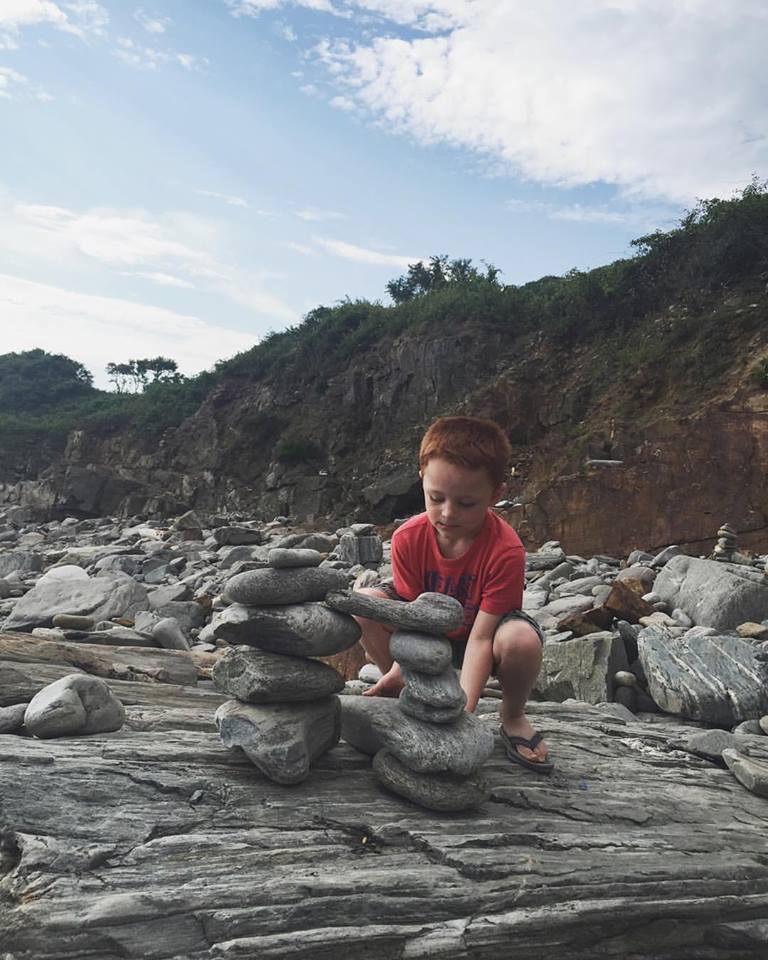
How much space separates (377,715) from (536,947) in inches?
43.7

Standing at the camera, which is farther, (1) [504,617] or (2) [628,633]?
(2) [628,633]

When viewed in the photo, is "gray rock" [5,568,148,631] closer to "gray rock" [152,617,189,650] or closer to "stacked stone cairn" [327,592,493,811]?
"gray rock" [152,617,189,650]

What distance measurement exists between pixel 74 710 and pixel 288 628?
0.99 m

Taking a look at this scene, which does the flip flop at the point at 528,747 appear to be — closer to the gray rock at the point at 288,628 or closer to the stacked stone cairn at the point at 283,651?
the stacked stone cairn at the point at 283,651

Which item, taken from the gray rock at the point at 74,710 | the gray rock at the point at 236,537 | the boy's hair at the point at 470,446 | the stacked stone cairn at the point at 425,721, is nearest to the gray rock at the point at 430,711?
the stacked stone cairn at the point at 425,721

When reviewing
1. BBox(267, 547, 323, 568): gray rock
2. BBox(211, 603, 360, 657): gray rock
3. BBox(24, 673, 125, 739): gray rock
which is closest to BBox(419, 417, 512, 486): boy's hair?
BBox(267, 547, 323, 568): gray rock

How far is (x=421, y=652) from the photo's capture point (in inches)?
128

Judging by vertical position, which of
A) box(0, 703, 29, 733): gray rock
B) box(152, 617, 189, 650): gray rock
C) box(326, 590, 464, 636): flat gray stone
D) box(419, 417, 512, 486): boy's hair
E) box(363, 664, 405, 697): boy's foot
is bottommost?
box(152, 617, 189, 650): gray rock

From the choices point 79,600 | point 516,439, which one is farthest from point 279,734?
point 516,439

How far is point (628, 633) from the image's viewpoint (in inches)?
237

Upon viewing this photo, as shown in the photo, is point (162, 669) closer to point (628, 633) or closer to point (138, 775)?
point (138, 775)

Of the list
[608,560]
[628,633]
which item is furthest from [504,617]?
[608,560]

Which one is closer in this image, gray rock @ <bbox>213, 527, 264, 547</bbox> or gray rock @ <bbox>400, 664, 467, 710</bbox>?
gray rock @ <bbox>400, 664, 467, 710</bbox>

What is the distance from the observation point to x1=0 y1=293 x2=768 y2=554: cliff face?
11656 millimetres
